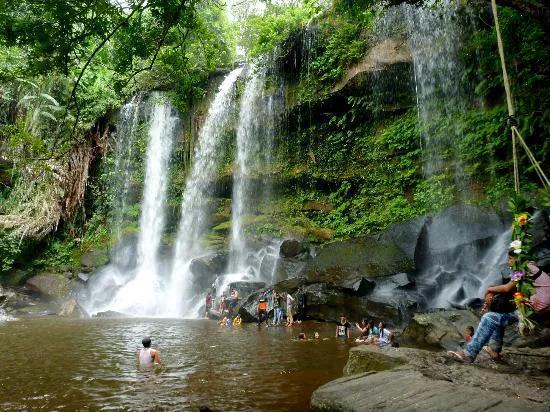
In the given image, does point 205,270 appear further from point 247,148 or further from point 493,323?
point 493,323

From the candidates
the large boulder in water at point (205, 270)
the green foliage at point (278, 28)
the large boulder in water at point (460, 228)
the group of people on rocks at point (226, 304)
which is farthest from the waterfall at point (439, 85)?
the large boulder in water at point (205, 270)

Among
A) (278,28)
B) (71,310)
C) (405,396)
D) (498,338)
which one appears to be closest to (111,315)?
(71,310)

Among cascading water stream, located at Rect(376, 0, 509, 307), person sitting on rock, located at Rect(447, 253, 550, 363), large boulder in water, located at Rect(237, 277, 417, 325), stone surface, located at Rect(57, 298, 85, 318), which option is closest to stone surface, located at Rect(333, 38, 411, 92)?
cascading water stream, located at Rect(376, 0, 509, 307)

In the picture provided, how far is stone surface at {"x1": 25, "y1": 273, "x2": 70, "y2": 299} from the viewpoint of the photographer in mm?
20453

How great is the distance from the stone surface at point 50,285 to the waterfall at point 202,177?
18.5 feet

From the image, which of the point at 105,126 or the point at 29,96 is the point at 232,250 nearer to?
the point at 105,126

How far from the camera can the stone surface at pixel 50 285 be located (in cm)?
2045

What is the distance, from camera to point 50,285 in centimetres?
2078

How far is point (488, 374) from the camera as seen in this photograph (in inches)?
162

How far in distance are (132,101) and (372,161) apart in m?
15.2

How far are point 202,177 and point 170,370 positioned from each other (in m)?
16.0

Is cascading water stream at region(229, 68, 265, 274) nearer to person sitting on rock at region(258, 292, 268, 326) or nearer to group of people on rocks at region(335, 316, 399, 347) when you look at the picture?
person sitting on rock at region(258, 292, 268, 326)

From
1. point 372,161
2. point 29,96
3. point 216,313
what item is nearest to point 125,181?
point 29,96

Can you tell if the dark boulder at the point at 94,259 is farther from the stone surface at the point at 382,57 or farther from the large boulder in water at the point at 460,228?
the large boulder in water at the point at 460,228
